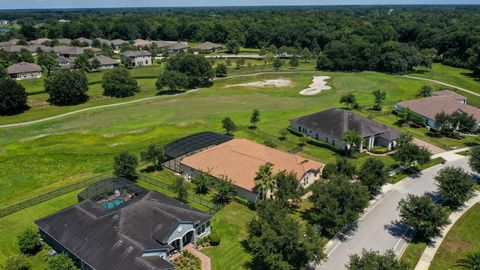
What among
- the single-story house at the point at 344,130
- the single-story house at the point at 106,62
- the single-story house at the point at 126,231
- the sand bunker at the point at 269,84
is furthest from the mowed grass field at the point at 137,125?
the single-story house at the point at 106,62

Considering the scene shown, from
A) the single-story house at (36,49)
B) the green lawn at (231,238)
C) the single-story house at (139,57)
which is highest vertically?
the single-story house at (36,49)

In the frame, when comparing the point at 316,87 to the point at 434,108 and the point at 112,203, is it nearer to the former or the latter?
the point at 434,108

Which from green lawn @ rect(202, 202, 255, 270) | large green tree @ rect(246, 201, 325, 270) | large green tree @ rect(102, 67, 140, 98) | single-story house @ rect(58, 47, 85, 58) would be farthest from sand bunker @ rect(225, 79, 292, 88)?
large green tree @ rect(246, 201, 325, 270)

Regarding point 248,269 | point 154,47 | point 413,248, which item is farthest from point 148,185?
point 154,47

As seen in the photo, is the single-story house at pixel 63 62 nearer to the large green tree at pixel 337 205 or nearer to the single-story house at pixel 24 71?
the single-story house at pixel 24 71

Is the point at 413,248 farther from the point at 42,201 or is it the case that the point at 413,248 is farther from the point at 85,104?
the point at 85,104

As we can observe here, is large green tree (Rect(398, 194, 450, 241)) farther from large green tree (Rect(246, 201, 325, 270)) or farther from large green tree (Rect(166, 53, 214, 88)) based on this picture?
large green tree (Rect(166, 53, 214, 88))
